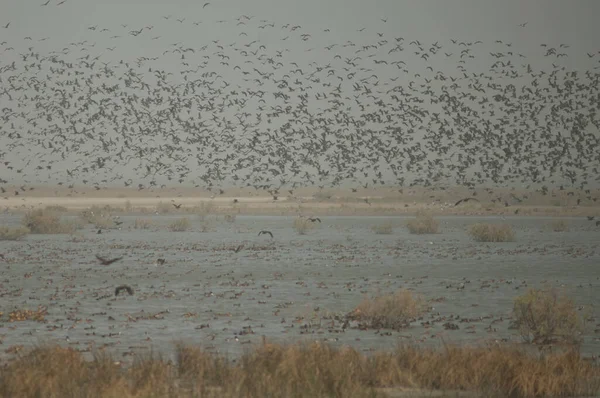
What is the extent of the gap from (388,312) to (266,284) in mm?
16535

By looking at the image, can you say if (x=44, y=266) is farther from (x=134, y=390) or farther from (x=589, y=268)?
(x=134, y=390)

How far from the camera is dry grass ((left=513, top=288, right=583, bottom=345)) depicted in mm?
30125

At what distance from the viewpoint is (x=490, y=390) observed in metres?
22.5

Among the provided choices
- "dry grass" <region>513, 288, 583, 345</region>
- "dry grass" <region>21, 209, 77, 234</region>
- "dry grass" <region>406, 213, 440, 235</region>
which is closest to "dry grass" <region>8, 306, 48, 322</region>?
"dry grass" <region>513, 288, 583, 345</region>

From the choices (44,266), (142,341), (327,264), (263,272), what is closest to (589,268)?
(327,264)

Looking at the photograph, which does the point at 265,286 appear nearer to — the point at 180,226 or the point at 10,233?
the point at 10,233

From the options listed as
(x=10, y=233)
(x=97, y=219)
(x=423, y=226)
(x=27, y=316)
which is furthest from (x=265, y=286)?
(x=97, y=219)

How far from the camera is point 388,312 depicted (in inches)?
1304

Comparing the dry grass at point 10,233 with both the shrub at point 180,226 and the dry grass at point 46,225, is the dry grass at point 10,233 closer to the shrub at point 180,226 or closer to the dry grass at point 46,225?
the dry grass at point 46,225

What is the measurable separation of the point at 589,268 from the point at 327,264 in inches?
607

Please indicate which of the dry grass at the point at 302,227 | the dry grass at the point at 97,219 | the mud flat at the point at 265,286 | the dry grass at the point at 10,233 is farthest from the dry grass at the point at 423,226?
the dry grass at the point at 10,233

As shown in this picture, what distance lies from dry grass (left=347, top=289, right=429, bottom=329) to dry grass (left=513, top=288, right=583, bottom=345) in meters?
3.95

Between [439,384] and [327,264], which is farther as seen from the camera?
[327,264]

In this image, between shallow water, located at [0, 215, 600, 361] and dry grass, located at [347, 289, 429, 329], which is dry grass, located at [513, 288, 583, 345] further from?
dry grass, located at [347, 289, 429, 329]
